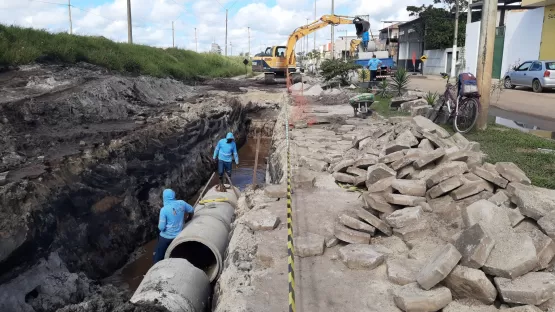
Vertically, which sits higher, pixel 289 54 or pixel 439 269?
pixel 289 54

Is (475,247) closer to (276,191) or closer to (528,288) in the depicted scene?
(528,288)

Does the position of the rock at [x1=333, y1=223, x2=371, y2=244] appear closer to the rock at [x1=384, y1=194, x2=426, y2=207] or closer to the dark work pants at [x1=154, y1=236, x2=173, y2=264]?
the rock at [x1=384, y1=194, x2=426, y2=207]

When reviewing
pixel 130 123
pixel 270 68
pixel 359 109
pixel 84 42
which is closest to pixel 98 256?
pixel 130 123


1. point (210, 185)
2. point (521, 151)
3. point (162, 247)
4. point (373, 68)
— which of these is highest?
point (373, 68)

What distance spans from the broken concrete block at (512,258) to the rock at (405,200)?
120cm

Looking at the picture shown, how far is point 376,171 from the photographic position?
5.75 m

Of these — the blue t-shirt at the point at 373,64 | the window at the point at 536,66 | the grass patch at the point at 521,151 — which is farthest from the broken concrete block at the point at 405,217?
the window at the point at 536,66

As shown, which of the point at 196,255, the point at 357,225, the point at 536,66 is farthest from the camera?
the point at 536,66

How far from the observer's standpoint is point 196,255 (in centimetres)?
685

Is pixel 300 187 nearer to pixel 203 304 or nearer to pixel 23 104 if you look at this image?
pixel 203 304

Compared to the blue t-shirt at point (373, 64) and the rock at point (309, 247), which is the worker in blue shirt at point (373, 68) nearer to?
the blue t-shirt at point (373, 64)

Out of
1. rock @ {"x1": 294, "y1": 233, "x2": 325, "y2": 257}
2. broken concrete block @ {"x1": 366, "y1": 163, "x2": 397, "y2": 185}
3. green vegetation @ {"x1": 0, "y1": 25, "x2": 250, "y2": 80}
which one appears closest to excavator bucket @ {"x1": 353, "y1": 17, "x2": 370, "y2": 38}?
green vegetation @ {"x1": 0, "y1": 25, "x2": 250, "y2": 80}

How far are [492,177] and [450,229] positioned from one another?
2.93 feet

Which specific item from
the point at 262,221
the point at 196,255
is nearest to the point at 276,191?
the point at 262,221
